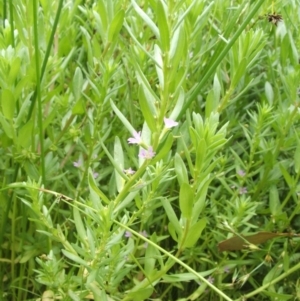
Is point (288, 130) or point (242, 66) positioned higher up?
point (242, 66)

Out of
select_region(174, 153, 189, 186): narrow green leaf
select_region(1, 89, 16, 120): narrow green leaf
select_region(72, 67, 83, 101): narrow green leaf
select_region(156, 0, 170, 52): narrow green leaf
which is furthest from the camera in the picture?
select_region(72, 67, 83, 101): narrow green leaf

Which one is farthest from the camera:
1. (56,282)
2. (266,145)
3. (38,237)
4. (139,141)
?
(266,145)

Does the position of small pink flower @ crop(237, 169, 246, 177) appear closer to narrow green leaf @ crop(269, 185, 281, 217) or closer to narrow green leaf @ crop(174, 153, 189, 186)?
narrow green leaf @ crop(269, 185, 281, 217)

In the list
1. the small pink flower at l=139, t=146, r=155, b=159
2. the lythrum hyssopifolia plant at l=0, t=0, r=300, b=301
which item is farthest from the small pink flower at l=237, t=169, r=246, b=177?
the small pink flower at l=139, t=146, r=155, b=159

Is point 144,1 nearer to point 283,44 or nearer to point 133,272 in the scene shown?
point 283,44

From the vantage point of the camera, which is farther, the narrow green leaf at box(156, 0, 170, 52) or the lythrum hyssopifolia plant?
the lythrum hyssopifolia plant

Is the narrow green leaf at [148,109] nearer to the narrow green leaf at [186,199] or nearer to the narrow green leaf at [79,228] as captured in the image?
the narrow green leaf at [186,199]

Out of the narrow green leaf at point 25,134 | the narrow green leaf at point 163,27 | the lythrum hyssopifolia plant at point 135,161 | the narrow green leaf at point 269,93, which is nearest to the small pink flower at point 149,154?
the lythrum hyssopifolia plant at point 135,161

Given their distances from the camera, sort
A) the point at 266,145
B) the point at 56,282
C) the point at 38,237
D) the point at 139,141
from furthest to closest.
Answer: the point at 266,145, the point at 38,237, the point at 56,282, the point at 139,141

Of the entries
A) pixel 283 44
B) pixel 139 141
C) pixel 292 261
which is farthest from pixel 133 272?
pixel 283 44
